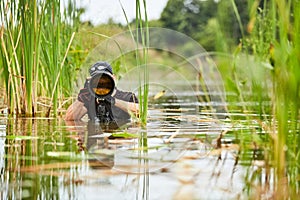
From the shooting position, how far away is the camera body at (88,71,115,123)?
3557 millimetres

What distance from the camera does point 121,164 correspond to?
232 centimetres

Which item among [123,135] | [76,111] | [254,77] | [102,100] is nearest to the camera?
[254,77]

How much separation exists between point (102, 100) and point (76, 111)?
353 millimetres

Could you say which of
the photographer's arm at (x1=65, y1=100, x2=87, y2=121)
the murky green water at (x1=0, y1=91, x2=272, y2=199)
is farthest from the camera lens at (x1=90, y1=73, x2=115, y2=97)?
the photographer's arm at (x1=65, y1=100, x2=87, y2=121)

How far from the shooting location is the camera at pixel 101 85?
3553 millimetres

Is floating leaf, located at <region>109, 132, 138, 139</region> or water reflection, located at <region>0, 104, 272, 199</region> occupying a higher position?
floating leaf, located at <region>109, 132, 138, 139</region>

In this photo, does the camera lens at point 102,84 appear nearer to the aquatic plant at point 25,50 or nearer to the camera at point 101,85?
the camera at point 101,85

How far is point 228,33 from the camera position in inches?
75.2

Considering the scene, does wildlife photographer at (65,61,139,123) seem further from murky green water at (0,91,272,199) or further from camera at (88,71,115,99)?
murky green water at (0,91,272,199)

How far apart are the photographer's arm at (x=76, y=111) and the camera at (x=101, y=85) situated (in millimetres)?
438

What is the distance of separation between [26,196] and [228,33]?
0.82m

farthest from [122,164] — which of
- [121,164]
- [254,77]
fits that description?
[254,77]

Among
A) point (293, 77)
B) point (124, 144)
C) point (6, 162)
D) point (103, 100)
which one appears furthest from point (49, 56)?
point (293, 77)

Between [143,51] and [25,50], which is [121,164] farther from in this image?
[25,50]
